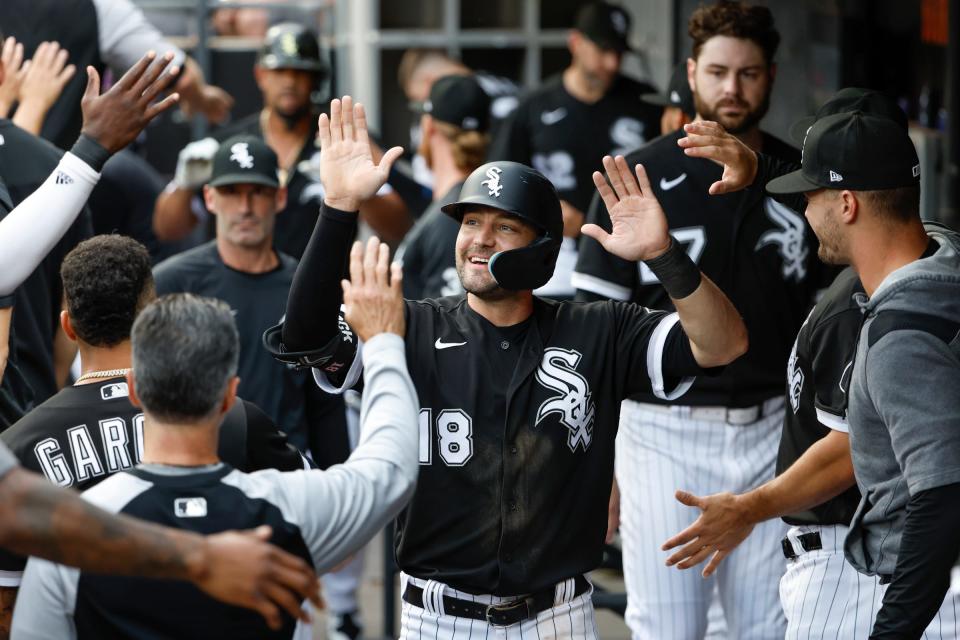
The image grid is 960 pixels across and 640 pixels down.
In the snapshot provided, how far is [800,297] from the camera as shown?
531cm

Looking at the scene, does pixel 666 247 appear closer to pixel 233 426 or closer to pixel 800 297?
pixel 233 426

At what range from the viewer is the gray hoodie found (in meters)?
3.39

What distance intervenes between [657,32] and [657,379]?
5.21 m

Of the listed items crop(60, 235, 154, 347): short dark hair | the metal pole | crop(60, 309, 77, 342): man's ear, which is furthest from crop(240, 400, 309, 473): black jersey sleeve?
the metal pole

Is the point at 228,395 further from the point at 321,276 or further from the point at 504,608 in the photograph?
the point at 504,608

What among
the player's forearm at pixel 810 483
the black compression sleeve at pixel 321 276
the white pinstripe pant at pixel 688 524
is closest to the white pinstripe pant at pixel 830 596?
the player's forearm at pixel 810 483

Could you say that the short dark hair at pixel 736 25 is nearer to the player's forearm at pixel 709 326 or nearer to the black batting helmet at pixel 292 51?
the player's forearm at pixel 709 326

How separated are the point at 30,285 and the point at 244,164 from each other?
1062 mm

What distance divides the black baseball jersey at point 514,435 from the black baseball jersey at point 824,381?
0.44 meters

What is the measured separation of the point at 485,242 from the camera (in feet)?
13.0

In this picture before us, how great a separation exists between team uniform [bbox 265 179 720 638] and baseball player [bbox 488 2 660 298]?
318 centimetres

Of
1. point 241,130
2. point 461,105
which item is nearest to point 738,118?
point 461,105

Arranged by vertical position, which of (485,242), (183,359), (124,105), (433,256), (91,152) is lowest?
(433,256)

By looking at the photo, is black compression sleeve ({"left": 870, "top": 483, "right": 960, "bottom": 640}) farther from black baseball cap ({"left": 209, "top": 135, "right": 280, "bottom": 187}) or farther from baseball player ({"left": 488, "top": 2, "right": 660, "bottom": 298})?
baseball player ({"left": 488, "top": 2, "right": 660, "bottom": 298})
